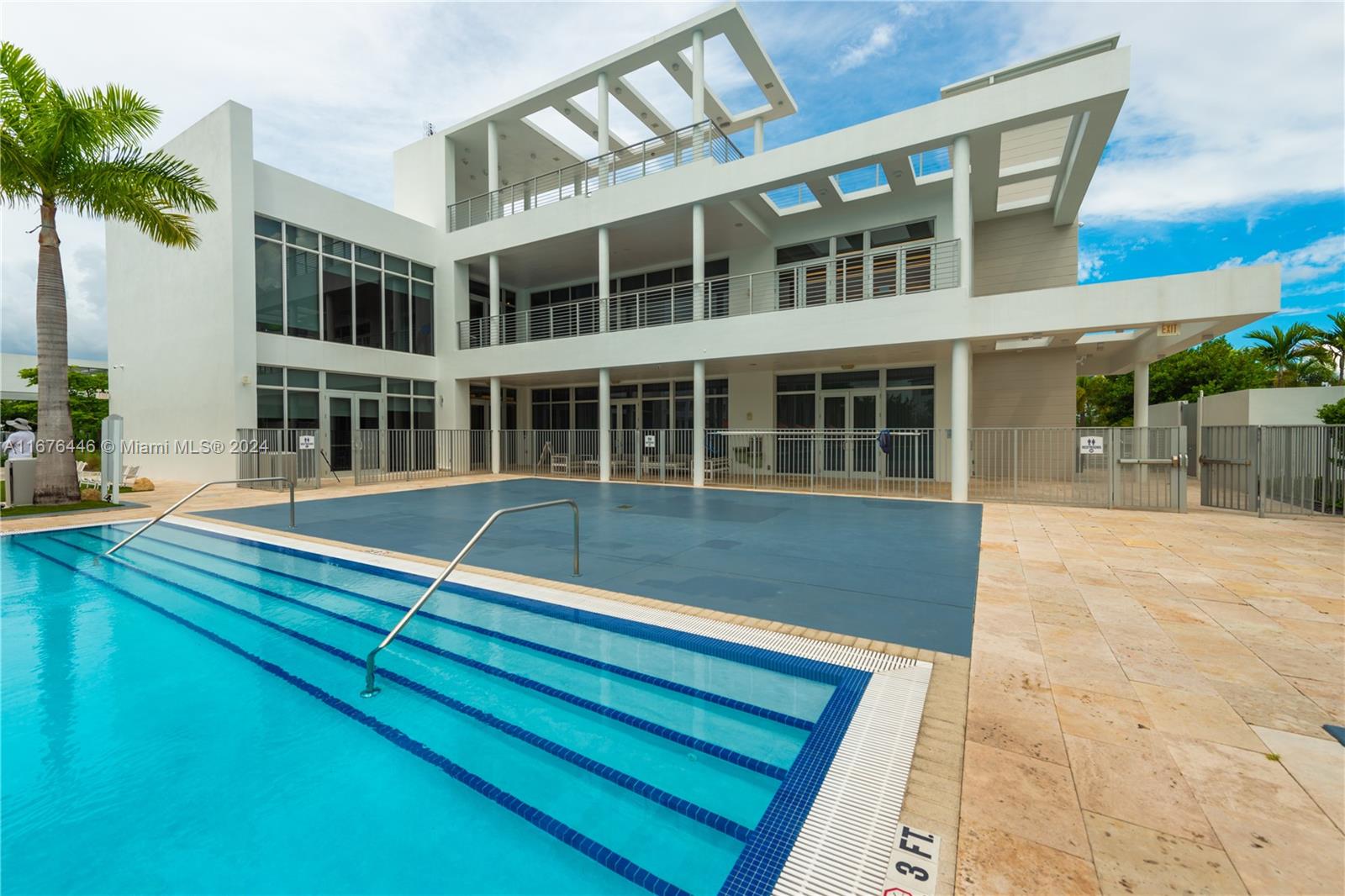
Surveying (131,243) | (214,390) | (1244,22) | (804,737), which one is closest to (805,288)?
A: (1244,22)

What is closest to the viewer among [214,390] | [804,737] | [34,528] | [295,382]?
[804,737]

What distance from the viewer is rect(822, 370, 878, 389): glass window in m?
16.4

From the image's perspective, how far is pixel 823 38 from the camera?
13672mm

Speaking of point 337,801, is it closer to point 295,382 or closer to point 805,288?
point 805,288

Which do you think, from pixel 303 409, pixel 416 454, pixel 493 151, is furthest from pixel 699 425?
pixel 493 151

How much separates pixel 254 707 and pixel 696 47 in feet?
54.1

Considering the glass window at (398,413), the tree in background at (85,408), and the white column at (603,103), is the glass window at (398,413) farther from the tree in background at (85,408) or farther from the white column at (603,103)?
the tree in background at (85,408)

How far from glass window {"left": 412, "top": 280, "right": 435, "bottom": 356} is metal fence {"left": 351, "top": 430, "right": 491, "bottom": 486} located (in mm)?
3173

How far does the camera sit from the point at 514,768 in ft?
9.22

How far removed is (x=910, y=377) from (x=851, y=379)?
1.66 meters

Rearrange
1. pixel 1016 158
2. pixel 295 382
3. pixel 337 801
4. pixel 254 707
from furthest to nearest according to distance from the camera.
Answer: pixel 1016 158 < pixel 295 382 < pixel 254 707 < pixel 337 801

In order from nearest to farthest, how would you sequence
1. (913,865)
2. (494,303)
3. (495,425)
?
(913,865) < (494,303) < (495,425)

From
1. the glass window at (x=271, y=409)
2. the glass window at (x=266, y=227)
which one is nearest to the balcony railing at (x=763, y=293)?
the glass window at (x=266, y=227)

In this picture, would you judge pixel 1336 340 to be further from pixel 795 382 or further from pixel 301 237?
pixel 301 237
